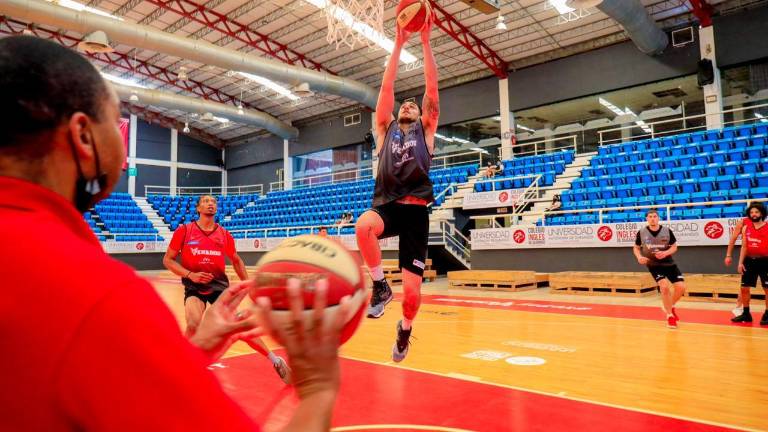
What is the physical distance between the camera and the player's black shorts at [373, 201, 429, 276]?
4398mm

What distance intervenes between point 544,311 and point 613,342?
3019 mm

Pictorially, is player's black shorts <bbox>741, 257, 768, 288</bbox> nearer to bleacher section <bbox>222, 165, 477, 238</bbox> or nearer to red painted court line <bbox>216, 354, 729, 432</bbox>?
red painted court line <bbox>216, 354, 729, 432</bbox>

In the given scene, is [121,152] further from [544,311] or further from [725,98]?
[725,98]

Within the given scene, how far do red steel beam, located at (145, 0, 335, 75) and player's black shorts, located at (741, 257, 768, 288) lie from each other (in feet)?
60.2

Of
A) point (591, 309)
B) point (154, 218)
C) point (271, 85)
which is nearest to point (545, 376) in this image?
point (591, 309)

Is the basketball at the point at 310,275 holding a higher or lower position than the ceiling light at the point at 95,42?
lower

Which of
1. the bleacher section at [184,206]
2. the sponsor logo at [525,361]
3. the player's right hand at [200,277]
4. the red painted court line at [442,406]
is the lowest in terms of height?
the sponsor logo at [525,361]

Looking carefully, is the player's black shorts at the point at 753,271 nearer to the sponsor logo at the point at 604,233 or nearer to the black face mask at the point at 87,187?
the sponsor logo at the point at 604,233

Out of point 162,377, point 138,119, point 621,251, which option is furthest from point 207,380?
point 138,119

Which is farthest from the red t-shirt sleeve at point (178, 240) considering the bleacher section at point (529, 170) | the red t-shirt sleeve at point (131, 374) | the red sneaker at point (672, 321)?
the bleacher section at point (529, 170)

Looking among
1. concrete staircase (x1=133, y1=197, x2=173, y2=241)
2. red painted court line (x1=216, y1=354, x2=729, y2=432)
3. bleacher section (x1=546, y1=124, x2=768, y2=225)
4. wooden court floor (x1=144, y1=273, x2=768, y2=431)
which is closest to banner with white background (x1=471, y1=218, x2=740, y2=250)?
bleacher section (x1=546, y1=124, x2=768, y2=225)

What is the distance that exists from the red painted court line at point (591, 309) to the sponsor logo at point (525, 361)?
3832mm

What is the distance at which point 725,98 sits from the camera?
19.2 metres

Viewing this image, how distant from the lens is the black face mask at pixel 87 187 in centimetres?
102
